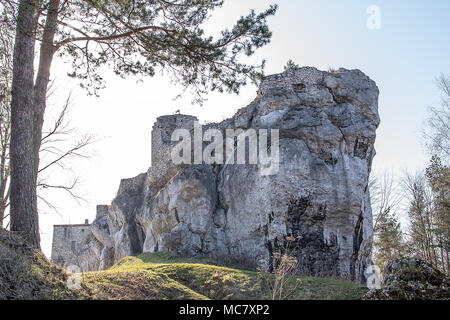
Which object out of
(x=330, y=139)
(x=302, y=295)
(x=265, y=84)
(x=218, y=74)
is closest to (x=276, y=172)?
(x=330, y=139)

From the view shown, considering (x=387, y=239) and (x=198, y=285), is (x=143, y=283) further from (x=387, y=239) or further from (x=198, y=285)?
(x=387, y=239)

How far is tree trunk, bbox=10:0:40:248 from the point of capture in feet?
28.2

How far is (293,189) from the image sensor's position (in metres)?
15.7

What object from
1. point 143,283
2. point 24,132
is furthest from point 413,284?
point 24,132

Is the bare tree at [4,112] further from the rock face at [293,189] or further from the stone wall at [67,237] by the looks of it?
the stone wall at [67,237]

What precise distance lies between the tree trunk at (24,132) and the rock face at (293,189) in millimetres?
7895

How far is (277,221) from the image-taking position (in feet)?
50.6

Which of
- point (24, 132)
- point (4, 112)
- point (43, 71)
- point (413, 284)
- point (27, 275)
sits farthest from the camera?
point (4, 112)

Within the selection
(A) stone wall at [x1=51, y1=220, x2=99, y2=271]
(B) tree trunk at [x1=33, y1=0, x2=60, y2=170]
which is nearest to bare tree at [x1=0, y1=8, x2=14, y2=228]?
(B) tree trunk at [x1=33, y1=0, x2=60, y2=170]

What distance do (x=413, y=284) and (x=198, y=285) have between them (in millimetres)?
5126

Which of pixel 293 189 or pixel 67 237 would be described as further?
pixel 67 237

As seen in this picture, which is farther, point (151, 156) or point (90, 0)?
point (151, 156)
